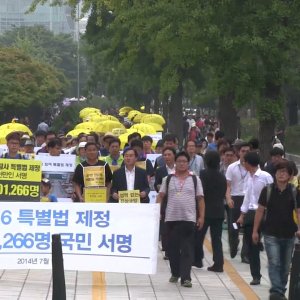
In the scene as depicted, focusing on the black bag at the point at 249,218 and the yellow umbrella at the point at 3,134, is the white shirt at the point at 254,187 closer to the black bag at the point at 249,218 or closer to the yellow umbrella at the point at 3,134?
the black bag at the point at 249,218

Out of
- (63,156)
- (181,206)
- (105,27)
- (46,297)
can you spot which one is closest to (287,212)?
(181,206)

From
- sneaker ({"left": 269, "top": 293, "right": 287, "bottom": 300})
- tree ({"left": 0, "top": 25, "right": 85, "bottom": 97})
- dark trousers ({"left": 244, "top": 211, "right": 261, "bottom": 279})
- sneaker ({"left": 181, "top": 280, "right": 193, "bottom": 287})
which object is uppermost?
tree ({"left": 0, "top": 25, "right": 85, "bottom": 97})

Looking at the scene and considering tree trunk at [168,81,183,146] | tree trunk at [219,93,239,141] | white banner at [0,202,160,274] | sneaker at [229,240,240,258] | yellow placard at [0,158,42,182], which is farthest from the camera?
tree trunk at [168,81,183,146]

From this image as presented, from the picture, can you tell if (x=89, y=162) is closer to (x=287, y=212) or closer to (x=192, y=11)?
(x=287, y=212)

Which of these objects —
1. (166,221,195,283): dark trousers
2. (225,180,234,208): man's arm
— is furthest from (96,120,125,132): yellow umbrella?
(166,221,195,283): dark trousers

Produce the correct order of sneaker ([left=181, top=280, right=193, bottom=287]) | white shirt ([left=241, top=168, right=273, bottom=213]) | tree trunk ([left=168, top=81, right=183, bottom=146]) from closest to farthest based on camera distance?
sneaker ([left=181, top=280, right=193, bottom=287])
white shirt ([left=241, top=168, right=273, bottom=213])
tree trunk ([left=168, top=81, right=183, bottom=146])

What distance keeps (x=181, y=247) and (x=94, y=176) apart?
2007 mm

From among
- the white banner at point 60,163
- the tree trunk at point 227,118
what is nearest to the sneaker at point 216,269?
the white banner at point 60,163

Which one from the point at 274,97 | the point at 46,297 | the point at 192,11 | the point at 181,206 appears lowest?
the point at 46,297

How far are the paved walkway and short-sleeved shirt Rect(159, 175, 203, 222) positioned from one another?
83cm

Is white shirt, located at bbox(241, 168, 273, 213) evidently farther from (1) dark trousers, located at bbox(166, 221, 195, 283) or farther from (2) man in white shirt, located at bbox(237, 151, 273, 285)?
(1) dark trousers, located at bbox(166, 221, 195, 283)

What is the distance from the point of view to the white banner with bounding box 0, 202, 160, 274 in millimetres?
12125

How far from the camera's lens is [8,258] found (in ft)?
39.9

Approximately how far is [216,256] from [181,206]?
160cm
